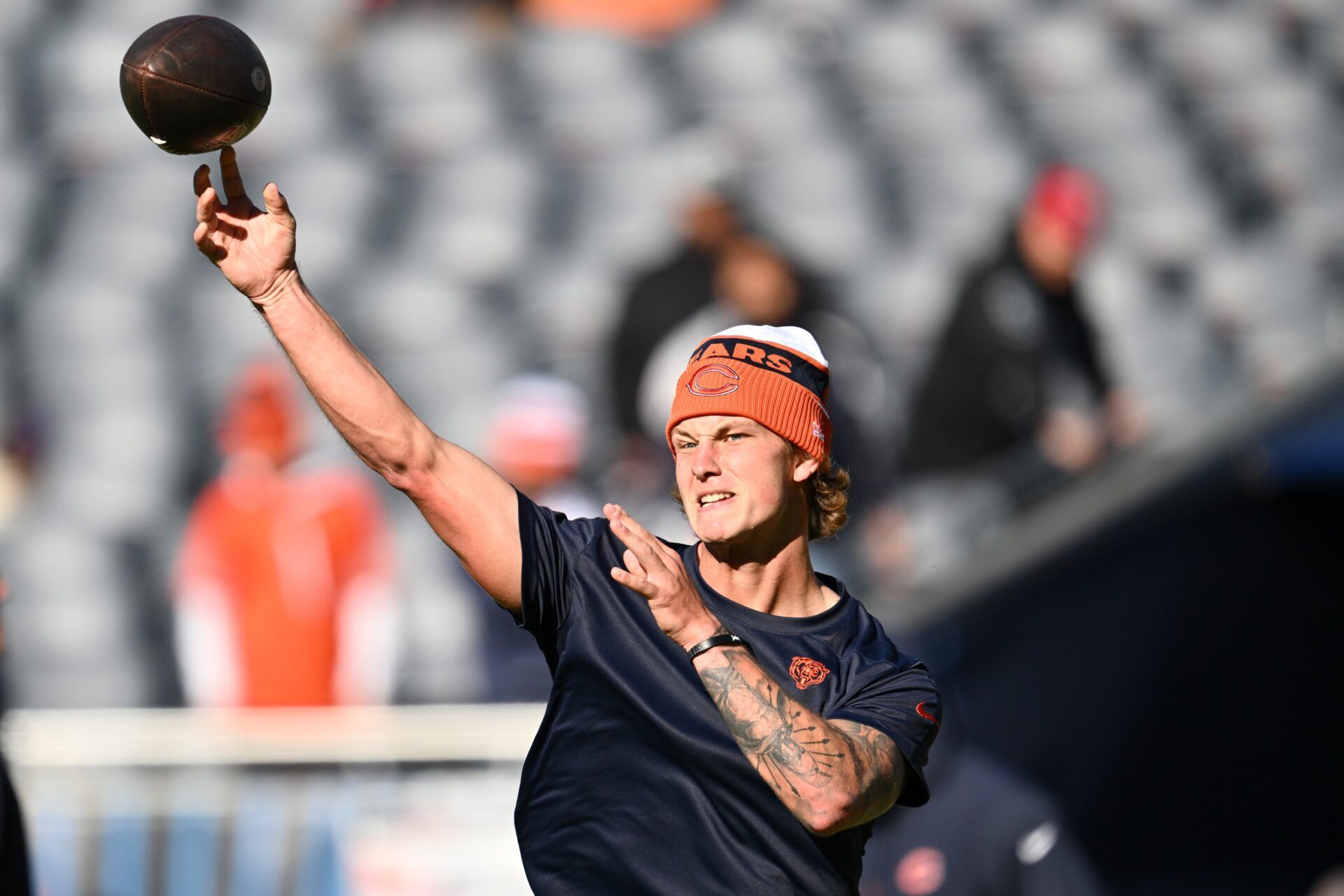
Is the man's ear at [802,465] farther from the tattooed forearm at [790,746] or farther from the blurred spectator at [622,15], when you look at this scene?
the blurred spectator at [622,15]

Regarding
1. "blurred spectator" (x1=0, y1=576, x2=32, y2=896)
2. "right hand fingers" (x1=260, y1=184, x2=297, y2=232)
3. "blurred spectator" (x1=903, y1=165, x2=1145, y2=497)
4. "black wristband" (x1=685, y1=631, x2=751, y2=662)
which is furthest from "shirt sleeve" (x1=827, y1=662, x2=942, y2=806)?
"blurred spectator" (x1=903, y1=165, x2=1145, y2=497)

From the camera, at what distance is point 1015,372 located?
734cm

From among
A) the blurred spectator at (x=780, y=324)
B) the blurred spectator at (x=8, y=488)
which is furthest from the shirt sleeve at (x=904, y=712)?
the blurred spectator at (x=8, y=488)

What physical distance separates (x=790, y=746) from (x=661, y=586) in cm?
33

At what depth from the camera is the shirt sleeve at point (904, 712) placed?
2.98m

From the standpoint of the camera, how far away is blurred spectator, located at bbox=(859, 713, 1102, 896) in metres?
5.00

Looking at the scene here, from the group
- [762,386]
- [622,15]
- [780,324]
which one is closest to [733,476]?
[762,386]

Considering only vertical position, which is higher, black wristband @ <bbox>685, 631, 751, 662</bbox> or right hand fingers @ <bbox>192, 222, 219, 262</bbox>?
right hand fingers @ <bbox>192, 222, 219, 262</bbox>

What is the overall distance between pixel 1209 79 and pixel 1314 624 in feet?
16.6

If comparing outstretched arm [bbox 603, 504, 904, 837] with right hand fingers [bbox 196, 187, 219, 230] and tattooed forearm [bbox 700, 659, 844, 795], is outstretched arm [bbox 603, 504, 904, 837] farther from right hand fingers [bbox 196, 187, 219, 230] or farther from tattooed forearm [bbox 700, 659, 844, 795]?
right hand fingers [bbox 196, 187, 219, 230]

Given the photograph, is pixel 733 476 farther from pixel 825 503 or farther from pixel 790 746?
pixel 790 746

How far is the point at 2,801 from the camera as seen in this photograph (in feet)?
12.4

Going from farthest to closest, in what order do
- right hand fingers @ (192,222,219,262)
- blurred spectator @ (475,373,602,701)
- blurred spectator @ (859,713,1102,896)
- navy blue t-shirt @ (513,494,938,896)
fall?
blurred spectator @ (475,373,602,701)
blurred spectator @ (859,713,1102,896)
right hand fingers @ (192,222,219,262)
navy blue t-shirt @ (513,494,938,896)

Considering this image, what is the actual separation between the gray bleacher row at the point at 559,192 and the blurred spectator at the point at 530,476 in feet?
5.91
